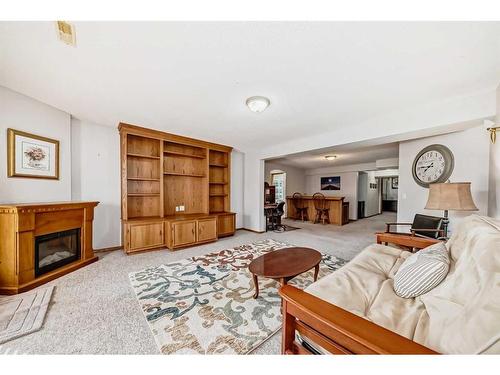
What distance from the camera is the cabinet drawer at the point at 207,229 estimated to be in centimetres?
384

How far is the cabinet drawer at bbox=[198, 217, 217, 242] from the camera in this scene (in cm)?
384

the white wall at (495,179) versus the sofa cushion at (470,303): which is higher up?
the white wall at (495,179)

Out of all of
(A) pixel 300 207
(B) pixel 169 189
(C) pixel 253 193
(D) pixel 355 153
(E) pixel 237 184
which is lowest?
(A) pixel 300 207

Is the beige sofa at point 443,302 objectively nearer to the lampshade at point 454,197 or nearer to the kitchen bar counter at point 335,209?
the lampshade at point 454,197

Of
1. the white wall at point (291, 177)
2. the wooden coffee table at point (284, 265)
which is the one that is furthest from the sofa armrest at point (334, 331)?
the white wall at point (291, 177)

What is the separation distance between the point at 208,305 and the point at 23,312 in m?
1.62

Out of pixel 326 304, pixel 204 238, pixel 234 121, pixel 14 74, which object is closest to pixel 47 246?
pixel 14 74

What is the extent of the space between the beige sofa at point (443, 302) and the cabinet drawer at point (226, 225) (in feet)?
10.6

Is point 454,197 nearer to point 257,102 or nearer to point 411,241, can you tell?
point 411,241

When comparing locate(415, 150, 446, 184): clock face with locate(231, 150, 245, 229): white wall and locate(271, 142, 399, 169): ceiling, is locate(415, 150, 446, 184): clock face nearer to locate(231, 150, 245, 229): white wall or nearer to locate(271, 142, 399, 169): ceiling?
locate(271, 142, 399, 169): ceiling

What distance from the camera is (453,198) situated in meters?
2.10

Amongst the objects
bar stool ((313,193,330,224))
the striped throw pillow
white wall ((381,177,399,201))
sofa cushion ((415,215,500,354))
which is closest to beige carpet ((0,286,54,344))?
sofa cushion ((415,215,500,354))

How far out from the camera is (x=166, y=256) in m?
3.18

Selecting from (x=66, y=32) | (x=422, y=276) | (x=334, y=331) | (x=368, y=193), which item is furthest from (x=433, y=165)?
(x=368, y=193)
